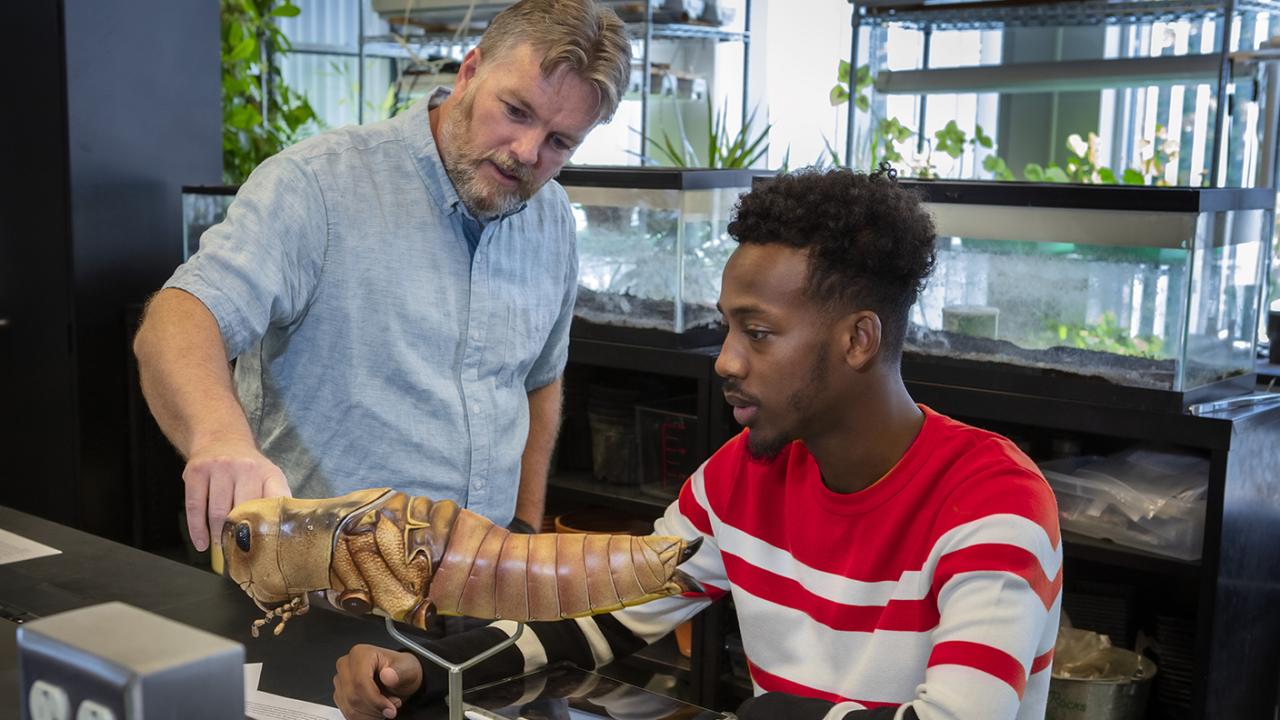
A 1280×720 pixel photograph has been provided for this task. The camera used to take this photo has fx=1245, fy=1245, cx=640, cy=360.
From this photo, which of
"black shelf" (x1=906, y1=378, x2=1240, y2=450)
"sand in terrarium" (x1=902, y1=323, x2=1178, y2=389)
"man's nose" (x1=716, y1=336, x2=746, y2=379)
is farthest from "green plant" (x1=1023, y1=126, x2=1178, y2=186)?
"man's nose" (x1=716, y1=336, x2=746, y2=379)

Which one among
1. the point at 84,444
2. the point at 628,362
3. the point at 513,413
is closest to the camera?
the point at 513,413

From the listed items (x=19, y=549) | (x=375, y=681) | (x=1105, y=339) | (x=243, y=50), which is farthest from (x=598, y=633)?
(x=243, y=50)

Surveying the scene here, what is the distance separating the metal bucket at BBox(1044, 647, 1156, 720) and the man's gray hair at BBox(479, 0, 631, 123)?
1.32 meters

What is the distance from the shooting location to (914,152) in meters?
3.44

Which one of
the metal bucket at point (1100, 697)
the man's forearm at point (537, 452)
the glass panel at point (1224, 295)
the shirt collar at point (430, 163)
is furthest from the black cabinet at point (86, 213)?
the glass panel at point (1224, 295)

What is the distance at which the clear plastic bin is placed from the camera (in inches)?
86.3

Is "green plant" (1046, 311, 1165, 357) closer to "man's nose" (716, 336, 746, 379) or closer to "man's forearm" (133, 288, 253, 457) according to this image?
"man's nose" (716, 336, 746, 379)

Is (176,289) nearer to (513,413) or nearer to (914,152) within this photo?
(513,413)

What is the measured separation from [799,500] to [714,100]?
359 cm

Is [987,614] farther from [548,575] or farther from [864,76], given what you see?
[864,76]

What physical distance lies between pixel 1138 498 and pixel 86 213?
8.83 feet

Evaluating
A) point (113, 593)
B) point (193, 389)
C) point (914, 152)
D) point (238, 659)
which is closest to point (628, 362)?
point (914, 152)

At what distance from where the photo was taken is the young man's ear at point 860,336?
1408mm

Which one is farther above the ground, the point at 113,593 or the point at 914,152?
the point at 914,152
